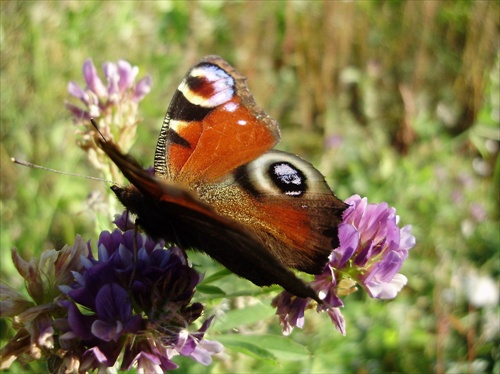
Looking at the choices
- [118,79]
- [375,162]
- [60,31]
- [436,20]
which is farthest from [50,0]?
[436,20]

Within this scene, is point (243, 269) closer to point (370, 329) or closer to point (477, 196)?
point (370, 329)

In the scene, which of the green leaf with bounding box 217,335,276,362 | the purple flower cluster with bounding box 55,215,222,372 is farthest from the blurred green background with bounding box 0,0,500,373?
the purple flower cluster with bounding box 55,215,222,372

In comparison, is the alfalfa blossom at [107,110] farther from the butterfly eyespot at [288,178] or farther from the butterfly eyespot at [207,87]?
the butterfly eyespot at [288,178]

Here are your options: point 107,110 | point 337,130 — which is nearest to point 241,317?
point 107,110

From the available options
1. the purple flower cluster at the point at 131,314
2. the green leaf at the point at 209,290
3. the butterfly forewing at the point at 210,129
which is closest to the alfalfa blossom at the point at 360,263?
the green leaf at the point at 209,290

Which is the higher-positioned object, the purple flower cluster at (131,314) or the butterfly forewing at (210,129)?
the butterfly forewing at (210,129)

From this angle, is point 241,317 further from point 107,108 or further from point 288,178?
point 107,108
